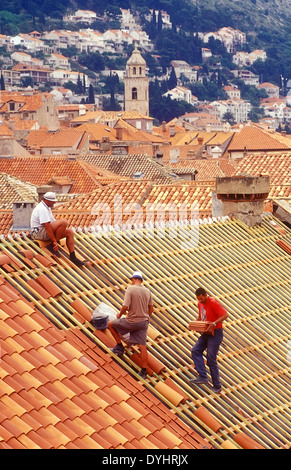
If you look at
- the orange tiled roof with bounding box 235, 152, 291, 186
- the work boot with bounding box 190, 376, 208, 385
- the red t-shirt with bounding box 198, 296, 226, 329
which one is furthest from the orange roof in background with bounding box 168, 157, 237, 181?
the work boot with bounding box 190, 376, 208, 385

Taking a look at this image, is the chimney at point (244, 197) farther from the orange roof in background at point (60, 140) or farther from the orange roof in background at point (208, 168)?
the orange roof in background at point (60, 140)

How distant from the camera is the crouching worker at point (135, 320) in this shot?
9766 millimetres

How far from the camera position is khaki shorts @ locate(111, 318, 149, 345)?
9852 mm

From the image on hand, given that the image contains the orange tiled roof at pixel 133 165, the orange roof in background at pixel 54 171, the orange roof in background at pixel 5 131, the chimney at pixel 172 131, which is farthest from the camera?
the chimney at pixel 172 131

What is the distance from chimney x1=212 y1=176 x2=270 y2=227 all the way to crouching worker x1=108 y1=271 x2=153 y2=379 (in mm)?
6545

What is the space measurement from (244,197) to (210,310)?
6057 mm

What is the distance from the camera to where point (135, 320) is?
9.84m

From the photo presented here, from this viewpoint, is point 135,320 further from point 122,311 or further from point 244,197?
point 244,197

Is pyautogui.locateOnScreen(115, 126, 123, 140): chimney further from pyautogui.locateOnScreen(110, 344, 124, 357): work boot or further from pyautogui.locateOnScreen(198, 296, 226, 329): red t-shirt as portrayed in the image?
pyautogui.locateOnScreen(110, 344, 124, 357): work boot

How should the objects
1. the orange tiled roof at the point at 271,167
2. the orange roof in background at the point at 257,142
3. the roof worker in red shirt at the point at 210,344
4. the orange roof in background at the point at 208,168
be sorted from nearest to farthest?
the roof worker in red shirt at the point at 210,344 < the orange tiled roof at the point at 271,167 < the orange roof in background at the point at 208,168 < the orange roof in background at the point at 257,142

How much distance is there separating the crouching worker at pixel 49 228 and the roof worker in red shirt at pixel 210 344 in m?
1.63

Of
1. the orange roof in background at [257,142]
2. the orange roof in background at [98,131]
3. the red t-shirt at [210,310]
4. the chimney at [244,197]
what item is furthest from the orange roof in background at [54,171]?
the orange roof in background at [98,131]

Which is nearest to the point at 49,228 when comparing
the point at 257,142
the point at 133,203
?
the point at 133,203

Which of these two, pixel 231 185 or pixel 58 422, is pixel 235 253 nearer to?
pixel 231 185
